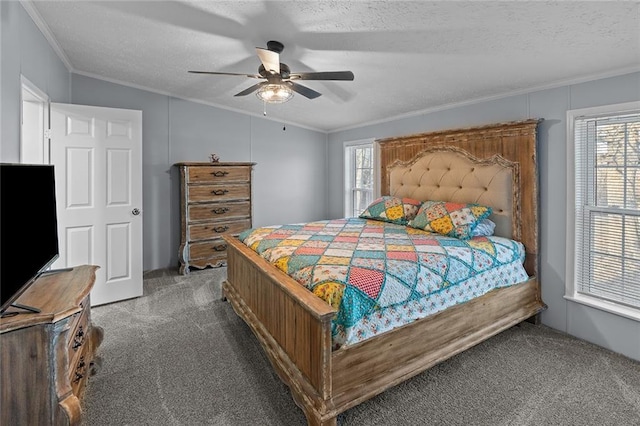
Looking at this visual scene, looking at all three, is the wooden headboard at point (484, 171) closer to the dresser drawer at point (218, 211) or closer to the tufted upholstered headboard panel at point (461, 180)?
the tufted upholstered headboard panel at point (461, 180)

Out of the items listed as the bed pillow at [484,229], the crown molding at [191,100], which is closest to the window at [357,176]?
the crown molding at [191,100]

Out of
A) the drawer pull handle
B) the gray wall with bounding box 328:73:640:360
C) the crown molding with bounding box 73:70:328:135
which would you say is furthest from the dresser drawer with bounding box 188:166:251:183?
the gray wall with bounding box 328:73:640:360

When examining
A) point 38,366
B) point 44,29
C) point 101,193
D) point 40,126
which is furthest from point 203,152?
point 38,366

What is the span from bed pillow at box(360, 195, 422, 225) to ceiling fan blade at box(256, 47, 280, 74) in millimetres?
2007

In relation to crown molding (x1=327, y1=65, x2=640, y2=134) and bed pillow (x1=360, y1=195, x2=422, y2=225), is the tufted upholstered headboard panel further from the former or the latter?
crown molding (x1=327, y1=65, x2=640, y2=134)

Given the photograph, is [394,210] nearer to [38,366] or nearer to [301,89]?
[301,89]

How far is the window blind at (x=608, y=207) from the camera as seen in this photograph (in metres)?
2.50

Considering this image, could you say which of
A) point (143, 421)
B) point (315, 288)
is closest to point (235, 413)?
point (143, 421)

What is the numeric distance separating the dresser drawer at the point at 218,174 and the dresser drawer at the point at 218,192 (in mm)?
84

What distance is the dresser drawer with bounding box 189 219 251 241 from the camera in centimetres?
446

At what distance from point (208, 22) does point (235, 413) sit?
269 cm

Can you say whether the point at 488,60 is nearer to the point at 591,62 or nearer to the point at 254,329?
the point at 591,62

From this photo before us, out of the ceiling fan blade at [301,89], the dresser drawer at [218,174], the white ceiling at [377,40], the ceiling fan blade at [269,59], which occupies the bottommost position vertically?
the dresser drawer at [218,174]

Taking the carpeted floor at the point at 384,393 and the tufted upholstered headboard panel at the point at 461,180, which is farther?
the tufted upholstered headboard panel at the point at 461,180
